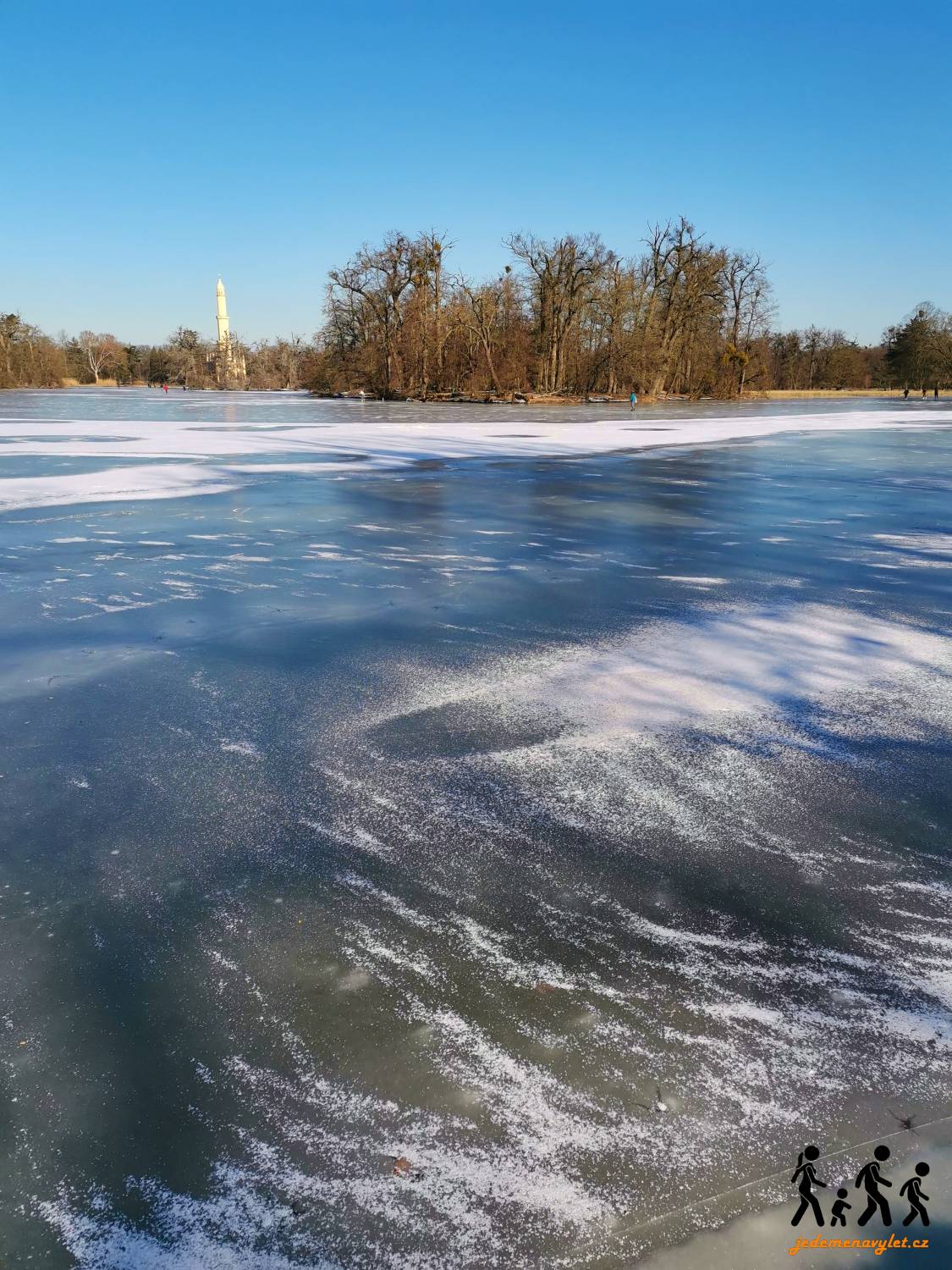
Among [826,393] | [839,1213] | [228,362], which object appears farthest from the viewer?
[228,362]

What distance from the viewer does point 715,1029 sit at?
A: 189cm

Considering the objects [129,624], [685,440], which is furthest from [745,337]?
[129,624]

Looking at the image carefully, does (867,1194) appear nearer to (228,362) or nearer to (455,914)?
(455,914)

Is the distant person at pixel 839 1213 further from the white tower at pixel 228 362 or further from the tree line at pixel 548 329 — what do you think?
the white tower at pixel 228 362

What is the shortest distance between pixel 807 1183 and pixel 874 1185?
118 millimetres

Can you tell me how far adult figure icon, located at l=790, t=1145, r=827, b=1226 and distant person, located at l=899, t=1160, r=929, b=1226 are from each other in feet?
0.49

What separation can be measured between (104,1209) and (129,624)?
4.05 m

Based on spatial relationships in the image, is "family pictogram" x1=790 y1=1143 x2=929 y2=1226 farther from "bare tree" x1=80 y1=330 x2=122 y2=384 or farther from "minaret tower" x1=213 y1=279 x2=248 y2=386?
"bare tree" x1=80 y1=330 x2=122 y2=384

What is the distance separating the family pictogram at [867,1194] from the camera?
4.94 feet

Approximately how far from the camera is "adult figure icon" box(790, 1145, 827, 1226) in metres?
1.51

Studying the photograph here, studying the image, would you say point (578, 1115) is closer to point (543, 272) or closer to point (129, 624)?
point (129, 624)

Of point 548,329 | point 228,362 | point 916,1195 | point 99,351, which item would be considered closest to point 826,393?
point 548,329

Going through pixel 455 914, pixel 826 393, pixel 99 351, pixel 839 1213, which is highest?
pixel 99 351

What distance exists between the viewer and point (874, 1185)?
152cm
